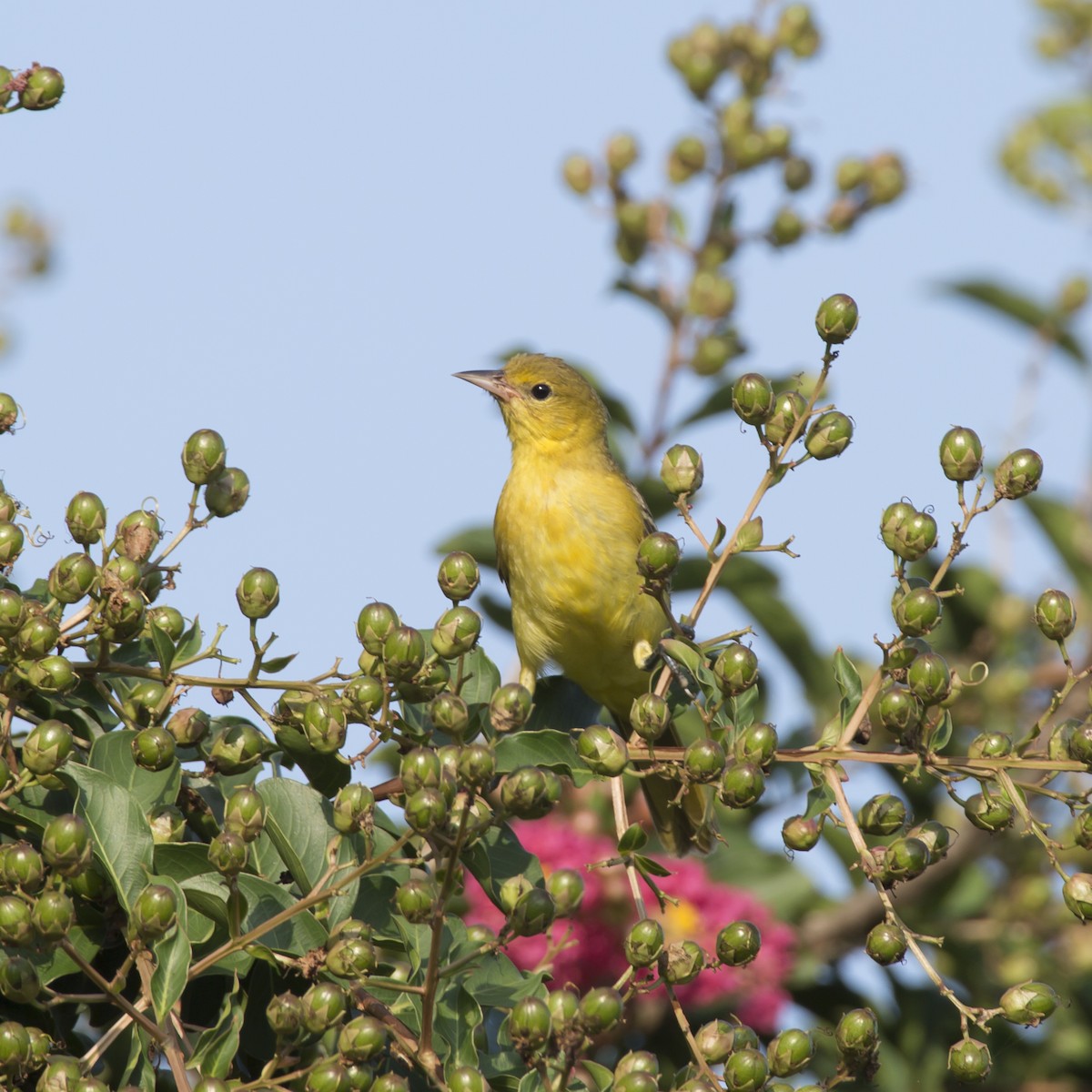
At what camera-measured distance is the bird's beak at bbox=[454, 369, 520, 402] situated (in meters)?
6.11

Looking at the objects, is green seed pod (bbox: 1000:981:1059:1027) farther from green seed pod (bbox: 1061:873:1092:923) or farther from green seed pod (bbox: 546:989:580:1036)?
green seed pod (bbox: 546:989:580:1036)

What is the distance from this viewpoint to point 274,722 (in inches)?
104

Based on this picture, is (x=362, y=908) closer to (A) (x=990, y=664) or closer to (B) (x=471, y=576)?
(B) (x=471, y=576)

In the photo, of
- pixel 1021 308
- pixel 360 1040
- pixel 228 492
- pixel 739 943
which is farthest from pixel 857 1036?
pixel 1021 308

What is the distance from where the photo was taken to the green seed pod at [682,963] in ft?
8.08

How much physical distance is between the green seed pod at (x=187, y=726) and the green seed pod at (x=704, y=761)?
0.84m

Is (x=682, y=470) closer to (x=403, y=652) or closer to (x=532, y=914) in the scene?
(x=403, y=652)

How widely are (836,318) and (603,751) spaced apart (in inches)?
37.5

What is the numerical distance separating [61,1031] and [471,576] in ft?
3.49

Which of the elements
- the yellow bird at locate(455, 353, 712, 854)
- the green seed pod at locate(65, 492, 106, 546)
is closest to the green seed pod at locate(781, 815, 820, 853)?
the green seed pod at locate(65, 492, 106, 546)

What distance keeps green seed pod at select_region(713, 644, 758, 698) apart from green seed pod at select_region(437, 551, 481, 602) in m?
0.46

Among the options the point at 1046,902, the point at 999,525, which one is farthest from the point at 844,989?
the point at 999,525

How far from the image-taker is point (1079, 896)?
99.2 inches

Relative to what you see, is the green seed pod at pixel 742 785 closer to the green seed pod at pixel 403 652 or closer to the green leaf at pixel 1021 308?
the green seed pod at pixel 403 652
